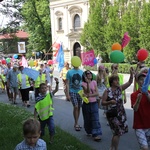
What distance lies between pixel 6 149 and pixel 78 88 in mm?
2444

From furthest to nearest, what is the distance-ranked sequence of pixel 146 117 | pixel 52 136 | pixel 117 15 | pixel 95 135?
pixel 117 15
pixel 95 135
pixel 52 136
pixel 146 117

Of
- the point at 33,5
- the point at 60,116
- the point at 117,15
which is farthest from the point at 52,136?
the point at 33,5

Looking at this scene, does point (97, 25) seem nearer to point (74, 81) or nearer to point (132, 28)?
point (132, 28)

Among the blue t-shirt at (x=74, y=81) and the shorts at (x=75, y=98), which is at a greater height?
the blue t-shirt at (x=74, y=81)

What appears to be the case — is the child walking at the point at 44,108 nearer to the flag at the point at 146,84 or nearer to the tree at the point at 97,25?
the flag at the point at 146,84

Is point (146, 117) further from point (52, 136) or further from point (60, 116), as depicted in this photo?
point (60, 116)

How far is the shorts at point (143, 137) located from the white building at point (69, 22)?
121 ft

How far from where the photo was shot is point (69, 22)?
142 feet

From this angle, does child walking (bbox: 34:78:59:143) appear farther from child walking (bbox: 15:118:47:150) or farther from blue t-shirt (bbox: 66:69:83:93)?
child walking (bbox: 15:118:47:150)

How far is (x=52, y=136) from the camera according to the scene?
241 inches

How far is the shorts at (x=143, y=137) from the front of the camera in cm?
439

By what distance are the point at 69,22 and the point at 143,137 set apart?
39.9 metres

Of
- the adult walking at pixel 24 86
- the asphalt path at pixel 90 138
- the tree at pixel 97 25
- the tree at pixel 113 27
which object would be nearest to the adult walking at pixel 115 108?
the asphalt path at pixel 90 138

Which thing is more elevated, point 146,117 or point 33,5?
point 33,5
